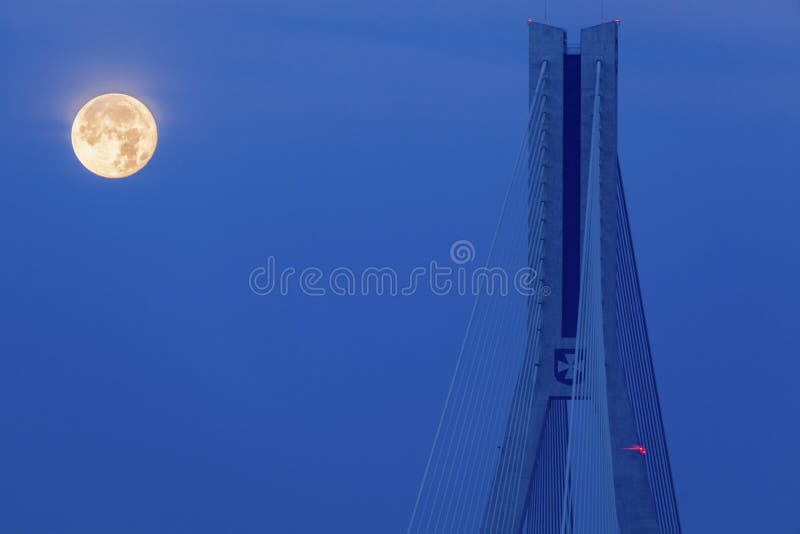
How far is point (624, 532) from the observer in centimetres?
1483

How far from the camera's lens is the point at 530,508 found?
15086 mm

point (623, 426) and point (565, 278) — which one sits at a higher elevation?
point (565, 278)

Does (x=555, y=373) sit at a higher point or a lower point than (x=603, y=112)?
lower

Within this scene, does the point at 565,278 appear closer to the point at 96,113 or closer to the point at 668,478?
the point at 668,478

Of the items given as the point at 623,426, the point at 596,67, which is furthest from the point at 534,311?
the point at 596,67

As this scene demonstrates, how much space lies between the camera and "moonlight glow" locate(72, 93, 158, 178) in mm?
17641

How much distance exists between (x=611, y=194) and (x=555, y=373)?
67.5 inches

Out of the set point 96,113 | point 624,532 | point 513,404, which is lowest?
point 624,532

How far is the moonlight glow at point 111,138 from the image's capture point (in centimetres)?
1764

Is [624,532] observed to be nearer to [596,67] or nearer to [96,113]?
[596,67]

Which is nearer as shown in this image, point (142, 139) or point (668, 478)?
point (668, 478)

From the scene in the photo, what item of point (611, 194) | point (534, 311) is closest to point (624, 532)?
point (534, 311)

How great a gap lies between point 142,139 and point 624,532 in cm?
691

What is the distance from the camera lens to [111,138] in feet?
58.6
